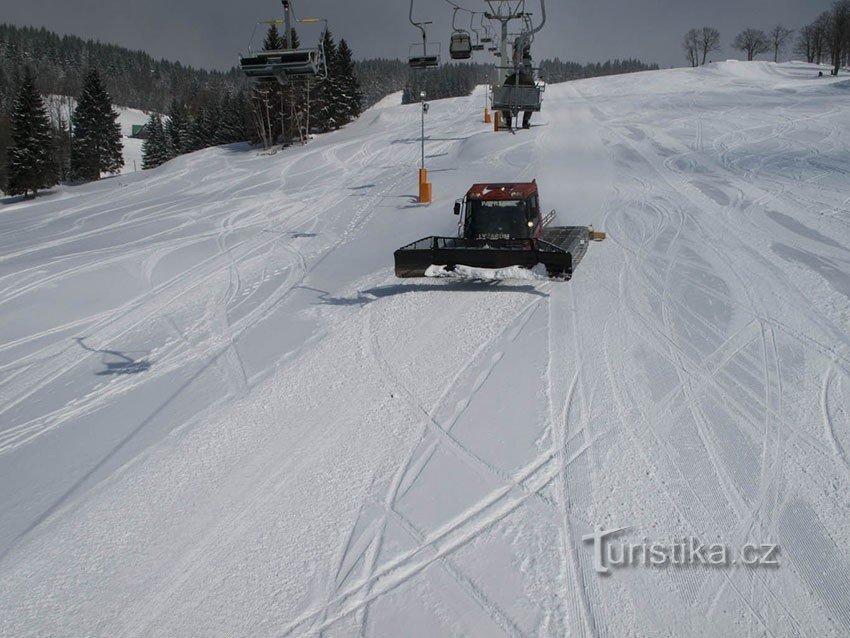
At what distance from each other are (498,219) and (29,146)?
1902 inches

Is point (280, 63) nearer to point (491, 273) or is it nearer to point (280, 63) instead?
point (280, 63)

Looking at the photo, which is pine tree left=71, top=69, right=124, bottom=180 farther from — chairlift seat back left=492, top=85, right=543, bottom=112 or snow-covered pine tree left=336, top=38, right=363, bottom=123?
chairlift seat back left=492, top=85, right=543, bottom=112

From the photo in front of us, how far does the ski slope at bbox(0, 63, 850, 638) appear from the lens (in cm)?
445

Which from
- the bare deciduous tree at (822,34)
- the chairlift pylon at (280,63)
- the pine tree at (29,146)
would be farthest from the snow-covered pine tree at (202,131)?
the bare deciduous tree at (822,34)

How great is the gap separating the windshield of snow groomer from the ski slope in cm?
153

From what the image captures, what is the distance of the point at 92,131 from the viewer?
61031mm

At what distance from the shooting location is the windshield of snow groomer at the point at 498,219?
1332 centimetres

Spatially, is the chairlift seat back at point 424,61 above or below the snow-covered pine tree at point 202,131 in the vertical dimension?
below

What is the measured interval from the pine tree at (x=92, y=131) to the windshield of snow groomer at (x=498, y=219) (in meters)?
60.5

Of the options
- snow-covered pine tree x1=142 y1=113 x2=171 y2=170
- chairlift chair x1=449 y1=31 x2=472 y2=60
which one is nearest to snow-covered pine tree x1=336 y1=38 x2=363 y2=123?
snow-covered pine tree x1=142 y1=113 x2=171 y2=170

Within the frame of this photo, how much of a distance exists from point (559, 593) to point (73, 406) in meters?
7.22

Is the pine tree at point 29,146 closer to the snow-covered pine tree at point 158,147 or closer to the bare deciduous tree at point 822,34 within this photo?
the snow-covered pine tree at point 158,147

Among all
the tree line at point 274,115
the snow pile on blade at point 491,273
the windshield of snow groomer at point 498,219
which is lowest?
the snow pile on blade at point 491,273

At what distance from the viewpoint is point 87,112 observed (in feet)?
200
